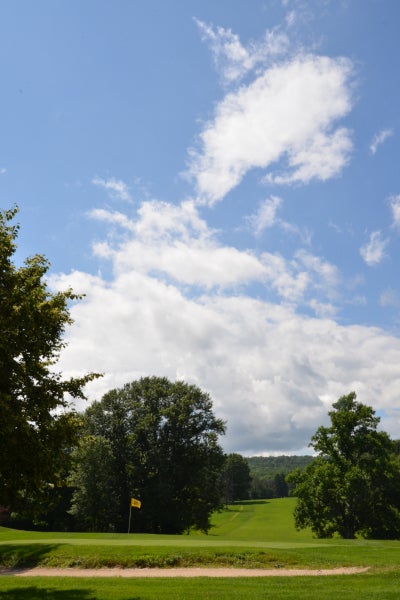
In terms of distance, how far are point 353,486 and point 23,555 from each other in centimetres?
2764

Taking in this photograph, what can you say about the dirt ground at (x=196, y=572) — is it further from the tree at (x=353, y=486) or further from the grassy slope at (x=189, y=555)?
the tree at (x=353, y=486)

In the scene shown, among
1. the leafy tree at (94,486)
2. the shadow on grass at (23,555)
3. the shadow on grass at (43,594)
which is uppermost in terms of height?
the leafy tree at (94,486)

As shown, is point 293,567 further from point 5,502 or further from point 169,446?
point 169,446

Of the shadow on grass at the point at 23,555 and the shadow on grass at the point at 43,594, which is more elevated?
the shadow on grass at the point at 43,594

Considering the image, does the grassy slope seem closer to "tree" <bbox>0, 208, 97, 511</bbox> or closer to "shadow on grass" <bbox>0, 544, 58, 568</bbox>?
"shadow on grass" <bbox>0, 544, 58, 568</bbox>

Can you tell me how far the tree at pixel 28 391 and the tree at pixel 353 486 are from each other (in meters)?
33.0

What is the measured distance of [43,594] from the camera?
44.5 ft

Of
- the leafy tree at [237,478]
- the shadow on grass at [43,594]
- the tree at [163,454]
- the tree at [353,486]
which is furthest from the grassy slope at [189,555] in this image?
the leafy tree at [237,478]

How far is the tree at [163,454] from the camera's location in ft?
155

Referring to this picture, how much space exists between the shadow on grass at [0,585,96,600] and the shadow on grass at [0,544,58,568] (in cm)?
780

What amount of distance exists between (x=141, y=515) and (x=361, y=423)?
23.3 meters

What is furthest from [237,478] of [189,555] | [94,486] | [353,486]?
[189,555]

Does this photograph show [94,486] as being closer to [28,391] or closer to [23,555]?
[23,555]

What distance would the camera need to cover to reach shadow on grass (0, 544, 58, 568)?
70.9ft
